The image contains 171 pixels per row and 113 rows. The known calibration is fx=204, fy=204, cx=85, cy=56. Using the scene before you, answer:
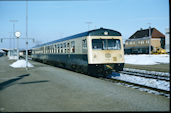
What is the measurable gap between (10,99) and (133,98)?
4.30 metres

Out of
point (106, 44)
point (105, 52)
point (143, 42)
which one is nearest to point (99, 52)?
point (105, 52)

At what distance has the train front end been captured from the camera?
12664 mm

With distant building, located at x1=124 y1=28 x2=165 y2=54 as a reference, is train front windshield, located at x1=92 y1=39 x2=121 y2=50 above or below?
below

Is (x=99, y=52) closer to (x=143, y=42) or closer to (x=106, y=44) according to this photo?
(x=106, y=44)

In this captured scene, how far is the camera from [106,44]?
13281 millimetres

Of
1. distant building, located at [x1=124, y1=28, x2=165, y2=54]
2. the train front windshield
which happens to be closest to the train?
the train front windshield

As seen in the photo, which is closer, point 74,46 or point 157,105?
point 157,105

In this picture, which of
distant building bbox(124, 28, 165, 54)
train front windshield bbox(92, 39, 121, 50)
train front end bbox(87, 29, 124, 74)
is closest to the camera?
train front end bbox(87, 29, 124, 74)

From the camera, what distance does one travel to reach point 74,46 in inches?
599

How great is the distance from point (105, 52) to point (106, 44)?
0.61m

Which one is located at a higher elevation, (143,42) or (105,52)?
(143,42)

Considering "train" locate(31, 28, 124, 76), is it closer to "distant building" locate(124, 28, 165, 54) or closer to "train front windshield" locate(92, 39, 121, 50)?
"train front windshield" locate(92, 39, 121, 50)

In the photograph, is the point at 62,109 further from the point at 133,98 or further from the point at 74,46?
the point at 74,46

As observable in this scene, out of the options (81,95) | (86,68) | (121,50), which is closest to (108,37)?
(121,50)
